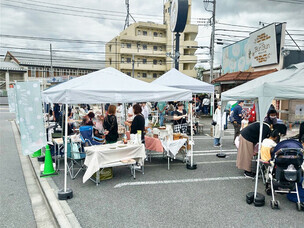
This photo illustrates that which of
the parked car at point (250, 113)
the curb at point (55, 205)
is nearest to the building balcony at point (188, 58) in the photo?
the parked car at point (250, 113)

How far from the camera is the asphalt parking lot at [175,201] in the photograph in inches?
146

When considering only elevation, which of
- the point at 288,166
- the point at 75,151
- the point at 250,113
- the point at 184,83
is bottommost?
the point at 75,151

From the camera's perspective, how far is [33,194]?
4.98 m

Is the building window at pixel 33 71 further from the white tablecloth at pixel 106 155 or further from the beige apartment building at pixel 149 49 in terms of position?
the white tablecloth at pixel 106 155

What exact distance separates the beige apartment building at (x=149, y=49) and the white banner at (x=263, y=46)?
2532 cm

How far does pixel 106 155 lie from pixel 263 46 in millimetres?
14232

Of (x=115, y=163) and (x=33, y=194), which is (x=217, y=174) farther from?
(x=33, y=194)

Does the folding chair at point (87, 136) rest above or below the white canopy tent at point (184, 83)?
below

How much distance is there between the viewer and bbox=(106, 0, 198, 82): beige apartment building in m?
41.9

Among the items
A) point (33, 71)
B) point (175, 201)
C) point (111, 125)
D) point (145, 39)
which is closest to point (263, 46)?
point (111, 125)

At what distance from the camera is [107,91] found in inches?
214

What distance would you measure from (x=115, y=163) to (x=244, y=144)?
10.4 ft

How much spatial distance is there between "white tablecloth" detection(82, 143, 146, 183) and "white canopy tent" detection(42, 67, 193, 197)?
68 centimetres

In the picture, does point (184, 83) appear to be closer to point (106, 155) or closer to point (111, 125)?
point (111, 125)
